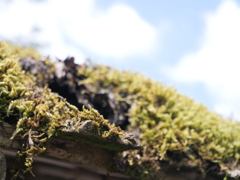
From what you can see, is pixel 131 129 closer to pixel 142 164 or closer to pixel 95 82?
pixel 142 164

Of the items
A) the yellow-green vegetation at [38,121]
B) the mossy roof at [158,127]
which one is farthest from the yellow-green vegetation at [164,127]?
the yellow-green vegetation at [38,121]

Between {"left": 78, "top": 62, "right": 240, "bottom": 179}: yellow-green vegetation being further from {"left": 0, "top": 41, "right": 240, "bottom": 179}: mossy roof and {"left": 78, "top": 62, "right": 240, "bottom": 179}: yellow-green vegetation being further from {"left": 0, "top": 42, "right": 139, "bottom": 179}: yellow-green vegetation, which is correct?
{"left": 0, "top": 42, "right": 139, "bottom": 179}: yellow-green vegetation

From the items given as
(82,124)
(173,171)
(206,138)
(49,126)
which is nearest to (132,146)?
(82,124)

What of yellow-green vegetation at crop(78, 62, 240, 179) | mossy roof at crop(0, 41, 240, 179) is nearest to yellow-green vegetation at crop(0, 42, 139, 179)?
mossy roof at crop(0, 41, 240, 179)

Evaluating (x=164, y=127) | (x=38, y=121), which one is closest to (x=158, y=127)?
(x=164, y=127)

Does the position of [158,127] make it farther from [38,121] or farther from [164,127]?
[38,121]

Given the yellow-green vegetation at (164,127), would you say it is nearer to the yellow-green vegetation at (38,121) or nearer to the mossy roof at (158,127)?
the mossy roof at (158,127)
